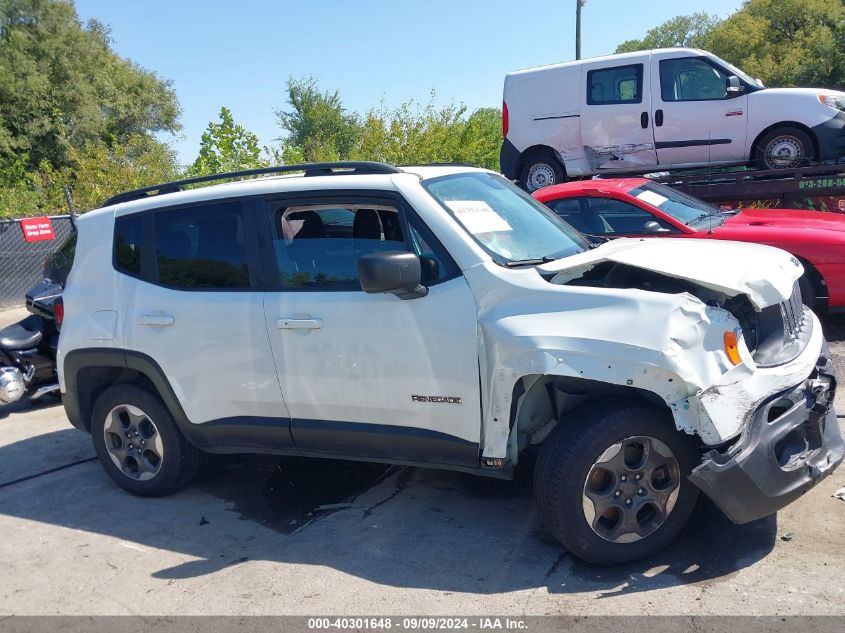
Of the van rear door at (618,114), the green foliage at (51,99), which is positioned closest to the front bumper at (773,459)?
the van rear door at (618,114)

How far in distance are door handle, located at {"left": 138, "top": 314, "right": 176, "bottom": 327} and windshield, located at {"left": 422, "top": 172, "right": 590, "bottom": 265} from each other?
1737 millimetres

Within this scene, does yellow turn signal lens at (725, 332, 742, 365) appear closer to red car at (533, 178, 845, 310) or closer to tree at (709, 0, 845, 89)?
red car at (533, 178, 845, 310)

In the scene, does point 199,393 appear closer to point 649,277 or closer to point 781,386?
point 649,277

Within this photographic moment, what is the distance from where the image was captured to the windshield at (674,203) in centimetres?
736

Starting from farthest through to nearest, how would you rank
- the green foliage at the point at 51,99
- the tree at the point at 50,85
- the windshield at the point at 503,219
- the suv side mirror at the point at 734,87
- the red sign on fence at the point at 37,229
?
the tree at the point at 50,85
the green foliage at the point at 51,99
the red sign on fence at the point at 37,229
the suv side mirror at the point at 734,87
the windshield at the point at 503,219

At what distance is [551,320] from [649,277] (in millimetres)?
684

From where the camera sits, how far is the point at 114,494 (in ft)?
17.0

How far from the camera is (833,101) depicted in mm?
9617

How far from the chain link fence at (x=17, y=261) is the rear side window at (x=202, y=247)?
910 cm


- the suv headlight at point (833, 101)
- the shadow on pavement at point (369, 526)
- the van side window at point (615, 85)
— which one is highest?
the van side window at point (615, 85)

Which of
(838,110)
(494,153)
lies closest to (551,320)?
(838,110)

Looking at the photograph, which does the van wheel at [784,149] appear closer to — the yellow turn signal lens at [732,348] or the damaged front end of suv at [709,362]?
the damaged front end of suv at [709,362]

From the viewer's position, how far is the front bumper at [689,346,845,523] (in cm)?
331

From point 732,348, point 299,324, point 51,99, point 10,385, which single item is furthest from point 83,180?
point 732,348
